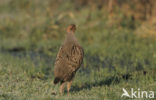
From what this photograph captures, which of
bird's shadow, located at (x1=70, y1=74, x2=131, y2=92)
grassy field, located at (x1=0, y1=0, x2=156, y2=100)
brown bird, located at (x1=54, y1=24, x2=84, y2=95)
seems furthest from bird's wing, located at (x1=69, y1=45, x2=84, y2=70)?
bird's shadow, located at (x1=70, y1=74, x2=131, y2=92)

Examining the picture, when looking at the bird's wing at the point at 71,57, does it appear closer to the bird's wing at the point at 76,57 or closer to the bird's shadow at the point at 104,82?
the bird's wing at the point at 76,57

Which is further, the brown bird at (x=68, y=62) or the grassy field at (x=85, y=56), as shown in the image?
the grassy field at (x=85, y=56)

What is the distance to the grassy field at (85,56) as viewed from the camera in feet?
19.5

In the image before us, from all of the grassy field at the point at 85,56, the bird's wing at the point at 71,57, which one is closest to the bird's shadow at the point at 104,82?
the grassy field at the point at 85,56

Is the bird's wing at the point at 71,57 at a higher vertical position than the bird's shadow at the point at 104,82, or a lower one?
higher

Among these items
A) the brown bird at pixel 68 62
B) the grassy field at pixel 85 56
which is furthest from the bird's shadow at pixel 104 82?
the brown bird at pixel 68 62

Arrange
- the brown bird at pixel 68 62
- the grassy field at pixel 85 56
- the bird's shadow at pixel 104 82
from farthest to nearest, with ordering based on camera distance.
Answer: the bird's shadow at pixel 104 82 < the grassy field at pixel 85 56 < the brown bird at pixel 68 62

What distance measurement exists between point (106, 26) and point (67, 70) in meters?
6.74

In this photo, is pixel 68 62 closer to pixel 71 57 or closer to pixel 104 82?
pixel 71 57

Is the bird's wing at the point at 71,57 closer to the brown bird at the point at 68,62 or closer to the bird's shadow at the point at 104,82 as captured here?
the brown bird at the point at 68,62

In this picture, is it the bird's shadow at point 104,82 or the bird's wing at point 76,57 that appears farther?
the bird's shadow at point 104,82

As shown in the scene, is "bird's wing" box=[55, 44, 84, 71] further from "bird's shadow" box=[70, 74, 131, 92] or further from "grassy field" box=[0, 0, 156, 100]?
"bird's shadow" box=[70, 74, 131, 92]

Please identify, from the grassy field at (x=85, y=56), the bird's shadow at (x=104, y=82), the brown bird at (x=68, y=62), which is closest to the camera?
the brown bird at (x=68, y=62)

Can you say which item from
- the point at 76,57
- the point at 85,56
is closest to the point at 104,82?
the point at 76,57
